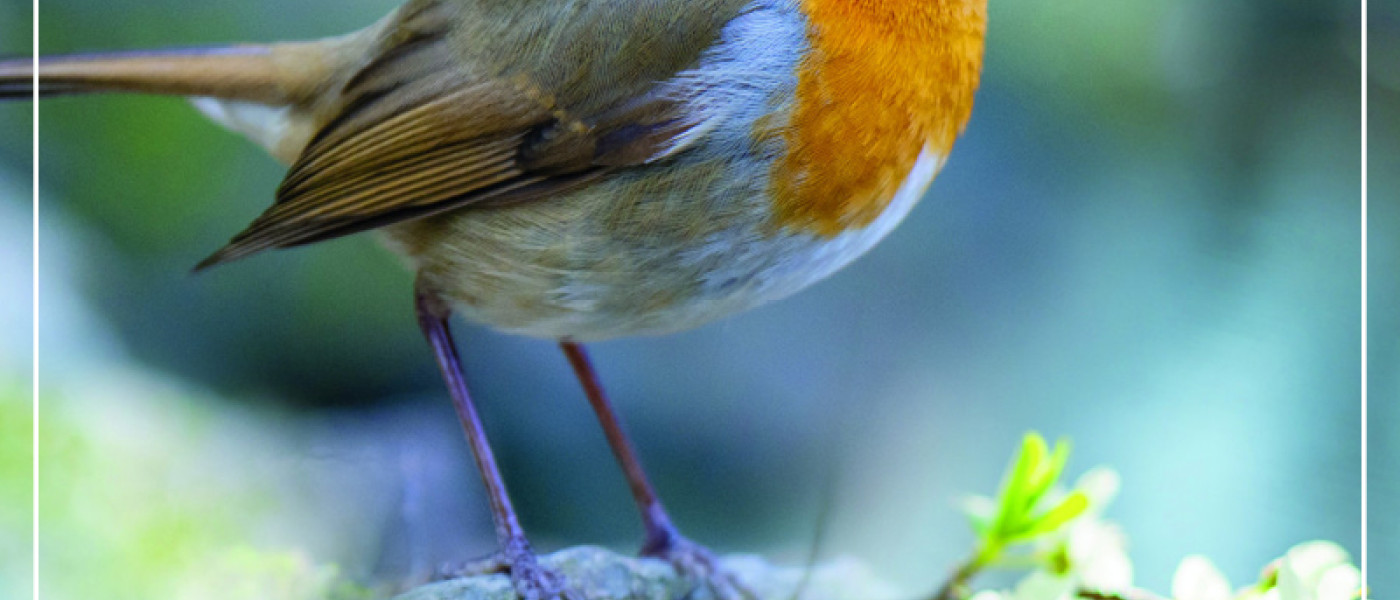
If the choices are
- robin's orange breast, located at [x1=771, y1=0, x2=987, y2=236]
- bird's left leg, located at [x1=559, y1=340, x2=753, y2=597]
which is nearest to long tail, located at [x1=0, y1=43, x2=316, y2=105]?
bird's left leg, located at [x1=559, y1=340, x2=753, y2=597]

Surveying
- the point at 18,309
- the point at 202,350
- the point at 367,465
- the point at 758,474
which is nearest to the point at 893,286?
the point at 758,474

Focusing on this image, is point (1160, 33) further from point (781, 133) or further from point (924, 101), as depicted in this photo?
point (781, 133)

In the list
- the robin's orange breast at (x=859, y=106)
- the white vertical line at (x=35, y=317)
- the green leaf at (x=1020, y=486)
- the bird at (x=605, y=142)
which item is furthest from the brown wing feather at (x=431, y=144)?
the green leaf at (x=1020, y=486)

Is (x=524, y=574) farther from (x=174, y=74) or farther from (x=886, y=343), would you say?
(x=886, y=343)

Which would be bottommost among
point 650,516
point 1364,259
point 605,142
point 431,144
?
point 1364,259

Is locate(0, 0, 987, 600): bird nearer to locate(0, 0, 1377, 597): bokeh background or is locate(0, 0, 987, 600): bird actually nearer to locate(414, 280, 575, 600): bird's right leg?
locate(414, 280, 575, 600): bird's right leg

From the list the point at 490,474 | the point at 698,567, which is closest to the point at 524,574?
the point at 490,474

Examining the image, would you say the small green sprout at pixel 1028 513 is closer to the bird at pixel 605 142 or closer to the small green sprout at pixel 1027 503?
the small green sprout at pixel 1027 503

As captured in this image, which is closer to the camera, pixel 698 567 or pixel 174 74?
pixel 174 74
